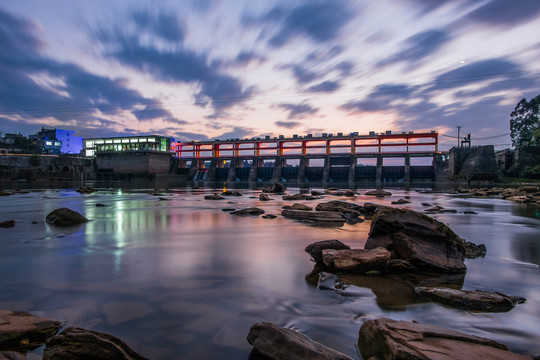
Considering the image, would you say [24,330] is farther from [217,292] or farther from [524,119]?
[524,119]

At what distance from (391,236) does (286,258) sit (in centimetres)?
171

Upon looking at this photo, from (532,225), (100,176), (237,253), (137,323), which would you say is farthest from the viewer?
(100,176)

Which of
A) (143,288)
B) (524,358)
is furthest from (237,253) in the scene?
(524,358)

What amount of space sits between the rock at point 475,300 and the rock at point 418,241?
99 centimetres

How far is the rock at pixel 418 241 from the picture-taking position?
400 cm

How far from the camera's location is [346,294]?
3084 millimetres

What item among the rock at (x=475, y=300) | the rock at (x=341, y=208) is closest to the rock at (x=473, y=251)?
the rock at (x=475, y=300)

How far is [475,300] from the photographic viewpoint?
2807mm

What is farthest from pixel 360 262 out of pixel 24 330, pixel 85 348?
pixel 24 330

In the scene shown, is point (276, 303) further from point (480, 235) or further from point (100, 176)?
point (100, 176)

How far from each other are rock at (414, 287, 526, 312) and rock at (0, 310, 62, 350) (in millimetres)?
3530

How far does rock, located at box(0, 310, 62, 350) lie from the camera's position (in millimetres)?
2037

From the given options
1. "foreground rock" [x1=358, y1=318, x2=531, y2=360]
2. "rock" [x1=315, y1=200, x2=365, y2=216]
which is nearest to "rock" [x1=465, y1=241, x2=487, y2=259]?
"foreground rock" [x1=358, y1=318, x2=531, y2=360]

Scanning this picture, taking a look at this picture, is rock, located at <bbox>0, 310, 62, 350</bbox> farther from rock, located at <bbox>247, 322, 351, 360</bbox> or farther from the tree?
the tree
